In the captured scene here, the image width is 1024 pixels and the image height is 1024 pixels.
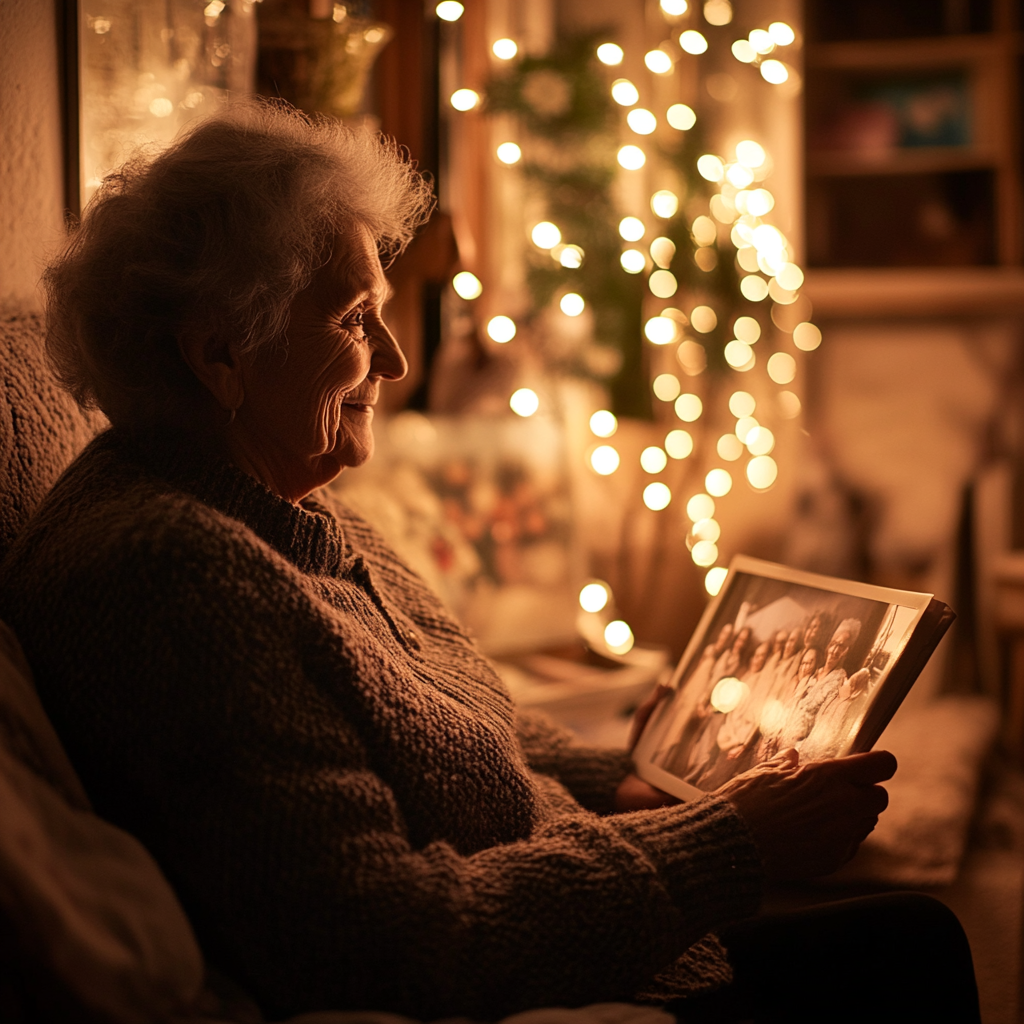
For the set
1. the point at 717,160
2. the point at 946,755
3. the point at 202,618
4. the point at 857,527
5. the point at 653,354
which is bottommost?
the point at 946,755

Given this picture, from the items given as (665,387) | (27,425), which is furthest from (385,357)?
(665,387)

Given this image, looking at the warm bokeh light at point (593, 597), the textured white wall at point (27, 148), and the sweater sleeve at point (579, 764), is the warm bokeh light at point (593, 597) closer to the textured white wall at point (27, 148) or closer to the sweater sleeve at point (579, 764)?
the sweater sleeve at point (579, 764)

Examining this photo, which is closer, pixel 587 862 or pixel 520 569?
pixel 587 862

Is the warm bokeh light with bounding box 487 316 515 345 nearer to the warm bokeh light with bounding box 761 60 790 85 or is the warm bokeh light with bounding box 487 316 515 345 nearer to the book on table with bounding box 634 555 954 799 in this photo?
the warm bokeh light with bounding box 761 60 790 85

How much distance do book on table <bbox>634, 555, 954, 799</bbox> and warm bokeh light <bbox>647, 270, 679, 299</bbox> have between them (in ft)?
5.01

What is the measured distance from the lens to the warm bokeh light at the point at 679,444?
280 cm

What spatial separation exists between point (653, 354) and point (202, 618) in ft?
7.46

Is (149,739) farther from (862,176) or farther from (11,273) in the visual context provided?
(862,176)

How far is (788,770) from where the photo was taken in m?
0.91

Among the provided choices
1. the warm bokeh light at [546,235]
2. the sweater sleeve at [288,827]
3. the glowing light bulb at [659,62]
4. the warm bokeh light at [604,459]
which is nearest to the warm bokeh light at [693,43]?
the glowing light bulb at [659,62]

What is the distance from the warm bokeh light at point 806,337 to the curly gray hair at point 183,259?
2394mm

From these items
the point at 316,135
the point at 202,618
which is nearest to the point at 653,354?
the point at 316,135

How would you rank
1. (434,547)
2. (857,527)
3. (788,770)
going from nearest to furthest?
1. (788,770)
2. (434,547)
3. (857,527)

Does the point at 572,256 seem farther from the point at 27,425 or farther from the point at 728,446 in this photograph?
the point at 27,425
